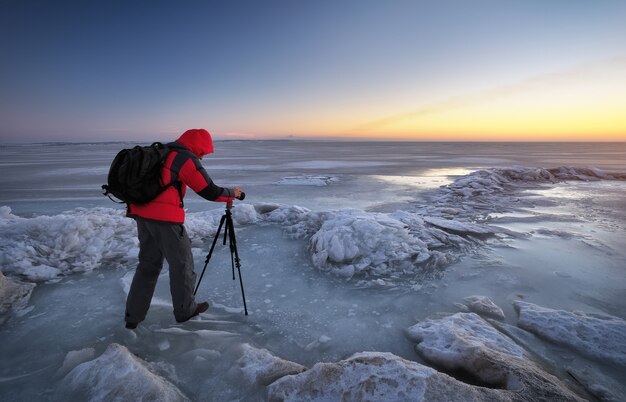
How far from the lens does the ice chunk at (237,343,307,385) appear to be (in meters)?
2.59

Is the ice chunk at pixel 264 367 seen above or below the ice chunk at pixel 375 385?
below

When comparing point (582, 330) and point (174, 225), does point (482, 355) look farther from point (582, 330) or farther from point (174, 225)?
point (174, 225)

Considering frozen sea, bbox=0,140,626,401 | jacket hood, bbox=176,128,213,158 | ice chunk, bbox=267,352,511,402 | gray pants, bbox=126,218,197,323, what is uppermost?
jacket hood, bbox=176,128,213,158

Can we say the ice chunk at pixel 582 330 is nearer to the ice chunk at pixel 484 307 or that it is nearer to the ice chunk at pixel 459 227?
the ice chunk at pixel 484 307

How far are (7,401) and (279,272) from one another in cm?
318

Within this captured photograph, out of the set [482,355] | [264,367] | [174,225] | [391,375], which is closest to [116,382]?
[264,367]

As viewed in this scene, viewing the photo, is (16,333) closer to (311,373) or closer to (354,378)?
(311,373)

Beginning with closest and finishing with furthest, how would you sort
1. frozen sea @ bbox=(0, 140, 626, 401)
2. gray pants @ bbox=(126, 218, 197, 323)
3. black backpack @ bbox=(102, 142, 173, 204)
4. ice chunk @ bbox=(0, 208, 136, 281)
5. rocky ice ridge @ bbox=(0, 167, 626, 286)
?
1. black backpack @ bbox=(102, 142, 173, 204)
2. frozen sea @ bbox=(0, 140, 626, 401)
3. gray pants @ bbox=(126, 218, 197, 323)
4. ice chunk @ bbox=(0, 208, 136, 281)
5. rocky ice ridge @ bbox=(0, 167, 626, 286)

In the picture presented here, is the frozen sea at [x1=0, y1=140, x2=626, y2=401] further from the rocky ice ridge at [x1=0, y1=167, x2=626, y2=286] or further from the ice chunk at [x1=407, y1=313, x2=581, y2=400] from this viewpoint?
the ice chunk at [x1=407, y1=313, x2=581, y2=400]

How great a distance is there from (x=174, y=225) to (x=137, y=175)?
606 mm

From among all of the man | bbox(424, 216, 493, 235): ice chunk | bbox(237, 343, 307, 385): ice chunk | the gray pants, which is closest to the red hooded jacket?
the man

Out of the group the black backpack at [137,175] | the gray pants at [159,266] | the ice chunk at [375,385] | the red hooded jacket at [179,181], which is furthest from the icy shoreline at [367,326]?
the black backpack at [137,175]

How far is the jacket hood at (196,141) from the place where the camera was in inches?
124

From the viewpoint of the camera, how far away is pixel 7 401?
7.96 ft
